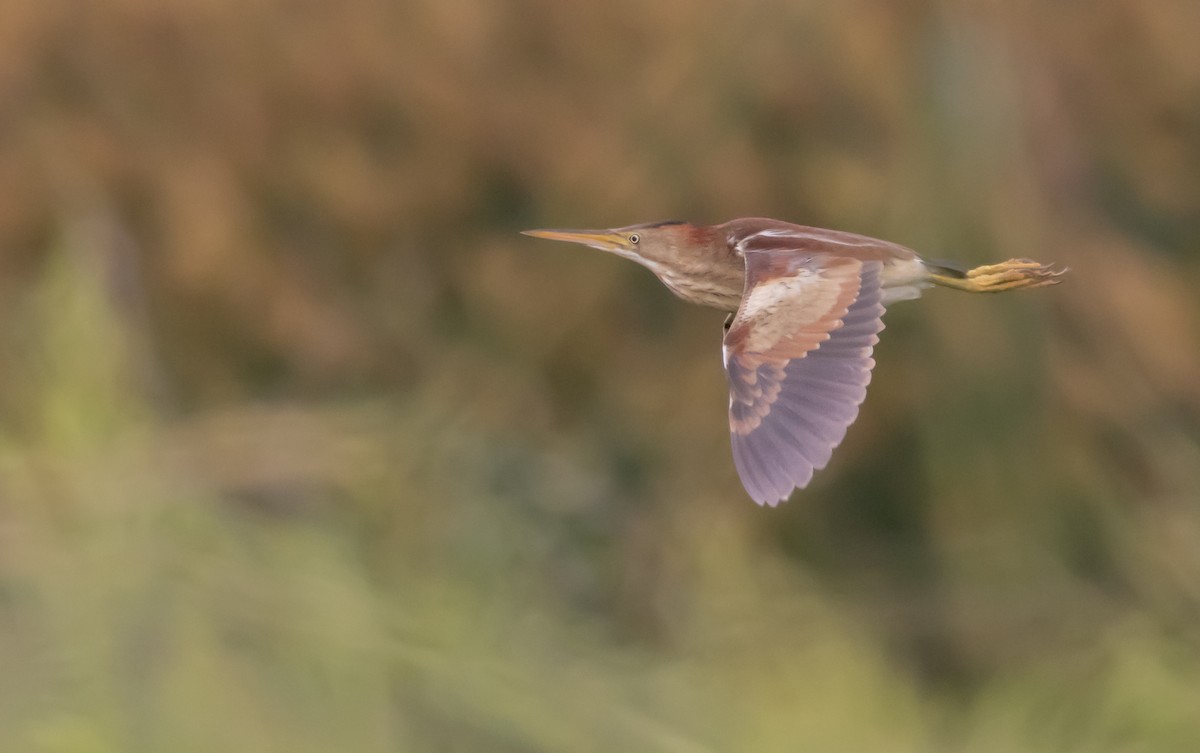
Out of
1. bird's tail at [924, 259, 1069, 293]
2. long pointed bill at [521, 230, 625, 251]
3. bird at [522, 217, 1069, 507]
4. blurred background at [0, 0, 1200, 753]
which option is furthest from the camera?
blurred background at [0, 0, 1200, 753]

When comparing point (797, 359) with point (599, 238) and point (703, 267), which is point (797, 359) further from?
point (599, 238)

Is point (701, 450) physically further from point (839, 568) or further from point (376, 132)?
point (376, 132)

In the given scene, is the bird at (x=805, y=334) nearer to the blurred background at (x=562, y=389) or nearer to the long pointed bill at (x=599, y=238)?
the long pointed bill at (x=599, y=238)

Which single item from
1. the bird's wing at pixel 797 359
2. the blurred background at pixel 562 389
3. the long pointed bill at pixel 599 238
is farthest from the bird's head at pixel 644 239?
the blurred background at pixel 562 389

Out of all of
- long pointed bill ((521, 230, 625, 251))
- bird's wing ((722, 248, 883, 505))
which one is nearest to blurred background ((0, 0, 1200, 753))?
long pointed bill ((521, 230, 625, 251))

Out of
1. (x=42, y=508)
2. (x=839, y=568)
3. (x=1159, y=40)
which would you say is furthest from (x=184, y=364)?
(x=1159, y=40)

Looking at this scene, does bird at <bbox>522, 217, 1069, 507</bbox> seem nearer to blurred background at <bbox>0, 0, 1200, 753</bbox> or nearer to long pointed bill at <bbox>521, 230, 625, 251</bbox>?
long pointed bill at <bbox>521, 230, 625, 251</bbox>

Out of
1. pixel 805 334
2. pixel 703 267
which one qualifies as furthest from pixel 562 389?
pixel 805 334
